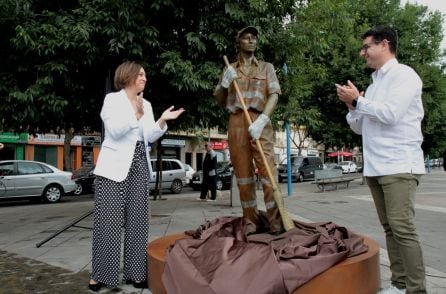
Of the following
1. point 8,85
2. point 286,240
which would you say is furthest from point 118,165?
point 8,85

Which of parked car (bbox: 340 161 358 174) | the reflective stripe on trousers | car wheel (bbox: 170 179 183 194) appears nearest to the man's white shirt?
→ the reflective stripe on trousers

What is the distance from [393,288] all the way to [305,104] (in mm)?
17646

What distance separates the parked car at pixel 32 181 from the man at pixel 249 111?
1291cm

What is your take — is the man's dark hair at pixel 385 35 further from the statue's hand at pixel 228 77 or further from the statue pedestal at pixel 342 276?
the statue pedestal at pixel 342 276

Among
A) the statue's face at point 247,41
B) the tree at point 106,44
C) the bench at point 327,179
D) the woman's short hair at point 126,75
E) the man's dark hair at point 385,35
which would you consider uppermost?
the tree at point 106,44

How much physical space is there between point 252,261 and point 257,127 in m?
1.34

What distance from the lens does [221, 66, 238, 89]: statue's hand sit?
443 cm

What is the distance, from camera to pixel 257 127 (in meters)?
4.18

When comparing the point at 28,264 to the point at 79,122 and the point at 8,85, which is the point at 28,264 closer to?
the point at 8,85

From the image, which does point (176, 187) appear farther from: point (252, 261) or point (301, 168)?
point (252, 261)

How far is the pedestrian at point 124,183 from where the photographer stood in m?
4.00

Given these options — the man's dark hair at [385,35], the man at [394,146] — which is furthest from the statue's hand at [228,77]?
the man's dark hair at [385,35]

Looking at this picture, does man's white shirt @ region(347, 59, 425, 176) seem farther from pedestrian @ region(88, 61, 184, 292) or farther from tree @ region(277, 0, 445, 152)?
tree @ region(277, 0, 445, 152)

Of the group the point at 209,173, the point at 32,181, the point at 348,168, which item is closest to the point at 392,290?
the point at 209,173
